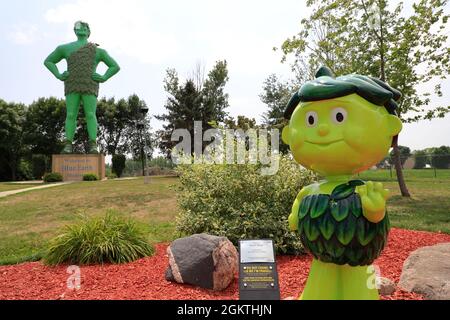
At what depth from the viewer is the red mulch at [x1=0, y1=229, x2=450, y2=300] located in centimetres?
425

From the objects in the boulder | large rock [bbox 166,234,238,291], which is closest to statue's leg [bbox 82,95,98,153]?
large rock [bbox 166,234,238,291]

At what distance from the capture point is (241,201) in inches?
241

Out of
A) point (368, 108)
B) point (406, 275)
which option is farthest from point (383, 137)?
point (406, 275)

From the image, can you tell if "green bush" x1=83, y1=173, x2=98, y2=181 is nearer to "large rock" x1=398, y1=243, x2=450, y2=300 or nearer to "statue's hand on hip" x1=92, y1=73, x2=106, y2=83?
"statue's hand on hip" x1=92, y1=73, x2=106, y2=83

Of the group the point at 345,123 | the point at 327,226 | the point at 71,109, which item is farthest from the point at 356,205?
the point at 71,109

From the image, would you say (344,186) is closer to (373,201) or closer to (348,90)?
(373,201)

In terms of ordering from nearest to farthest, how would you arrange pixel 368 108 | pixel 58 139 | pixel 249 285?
pixel 368 108
pixel 249 285
pixel 58 139

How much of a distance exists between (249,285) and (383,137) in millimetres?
1706

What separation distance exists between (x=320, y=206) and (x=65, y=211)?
30.8 feet

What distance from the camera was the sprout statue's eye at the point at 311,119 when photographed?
293 cm

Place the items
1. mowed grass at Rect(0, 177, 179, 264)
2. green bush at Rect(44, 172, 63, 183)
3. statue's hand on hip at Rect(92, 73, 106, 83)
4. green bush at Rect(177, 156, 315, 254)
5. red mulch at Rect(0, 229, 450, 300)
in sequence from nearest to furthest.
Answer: red mulch at Rect(0, 229, 450, 300) < green bush at Rect(177, 156, 315, 254) < mowed grass at Rect(0, 177, 179, 264) < statue's hand on hip at Rect(92, 73, 106, 83) < green bush at Rect(44, 172, 63, 183)

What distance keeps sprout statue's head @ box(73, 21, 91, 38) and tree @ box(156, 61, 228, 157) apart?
13069 mm

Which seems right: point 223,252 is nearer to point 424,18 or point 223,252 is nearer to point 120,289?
point 120,289
